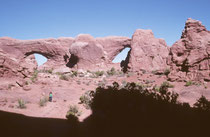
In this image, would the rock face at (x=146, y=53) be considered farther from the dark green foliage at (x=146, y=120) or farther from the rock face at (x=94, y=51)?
the dark green foliage at (x=146, y=120)

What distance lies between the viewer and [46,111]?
6945 millimetres

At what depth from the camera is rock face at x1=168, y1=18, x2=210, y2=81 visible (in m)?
11.7

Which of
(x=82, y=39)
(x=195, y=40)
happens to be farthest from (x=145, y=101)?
(x=82, y=39)

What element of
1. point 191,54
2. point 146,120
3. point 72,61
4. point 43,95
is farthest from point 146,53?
point 146,120

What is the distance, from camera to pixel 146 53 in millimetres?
20484

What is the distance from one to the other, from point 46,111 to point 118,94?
3975 mm

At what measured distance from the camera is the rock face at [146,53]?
771 inches

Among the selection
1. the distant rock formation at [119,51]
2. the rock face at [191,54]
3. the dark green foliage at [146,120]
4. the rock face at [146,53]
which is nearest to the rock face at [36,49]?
the distant rock formation at [119,51]

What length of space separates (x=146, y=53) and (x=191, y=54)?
8.44 metres

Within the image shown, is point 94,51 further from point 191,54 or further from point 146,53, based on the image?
point 191,54

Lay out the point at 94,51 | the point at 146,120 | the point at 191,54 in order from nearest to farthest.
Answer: the point at 146,120
the point at 191,54
the point at 94,51

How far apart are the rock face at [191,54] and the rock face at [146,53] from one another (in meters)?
6.07

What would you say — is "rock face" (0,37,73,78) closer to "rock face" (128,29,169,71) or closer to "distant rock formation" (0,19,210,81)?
"distant rock formation" (0,19,210,81)

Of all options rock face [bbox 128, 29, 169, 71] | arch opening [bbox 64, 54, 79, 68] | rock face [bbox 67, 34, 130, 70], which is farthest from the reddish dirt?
arch opening [bbox 64, 54, 79, 68]
